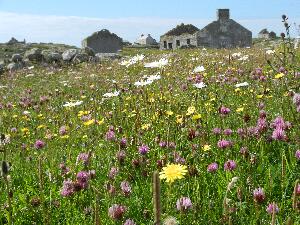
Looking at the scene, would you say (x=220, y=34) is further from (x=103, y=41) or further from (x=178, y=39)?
(x=103, y=41)

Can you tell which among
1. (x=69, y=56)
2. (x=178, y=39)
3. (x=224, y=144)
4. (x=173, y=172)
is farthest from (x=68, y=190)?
(x=178, y=39)

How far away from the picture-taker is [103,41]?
240 ft

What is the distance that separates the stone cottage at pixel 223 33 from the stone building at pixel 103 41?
14.3m

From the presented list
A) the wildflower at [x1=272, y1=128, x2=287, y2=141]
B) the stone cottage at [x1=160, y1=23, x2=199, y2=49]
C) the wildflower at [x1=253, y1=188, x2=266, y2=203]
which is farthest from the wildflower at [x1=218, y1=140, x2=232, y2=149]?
the stone cottage at [x1=160, y1=23, x2=199, y2=49]

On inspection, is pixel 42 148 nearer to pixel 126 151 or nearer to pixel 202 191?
pixel 126 151

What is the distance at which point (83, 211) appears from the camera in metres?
3.59

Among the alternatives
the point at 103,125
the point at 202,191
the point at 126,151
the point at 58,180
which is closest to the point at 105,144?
the point at 126,151

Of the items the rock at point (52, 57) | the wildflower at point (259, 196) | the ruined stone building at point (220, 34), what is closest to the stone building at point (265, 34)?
the ruined stone building at point (220, 34)

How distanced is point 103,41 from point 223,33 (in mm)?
19052

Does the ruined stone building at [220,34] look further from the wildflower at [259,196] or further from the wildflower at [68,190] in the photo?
the wildflower at [259,196]

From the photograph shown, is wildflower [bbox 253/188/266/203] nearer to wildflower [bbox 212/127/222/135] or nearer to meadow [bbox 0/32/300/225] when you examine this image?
meadow [bbox 0/32/300/225]

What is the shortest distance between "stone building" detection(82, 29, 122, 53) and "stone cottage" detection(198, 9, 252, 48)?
14.3 m

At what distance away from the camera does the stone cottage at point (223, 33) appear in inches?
2707

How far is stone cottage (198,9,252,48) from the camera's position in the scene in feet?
226
